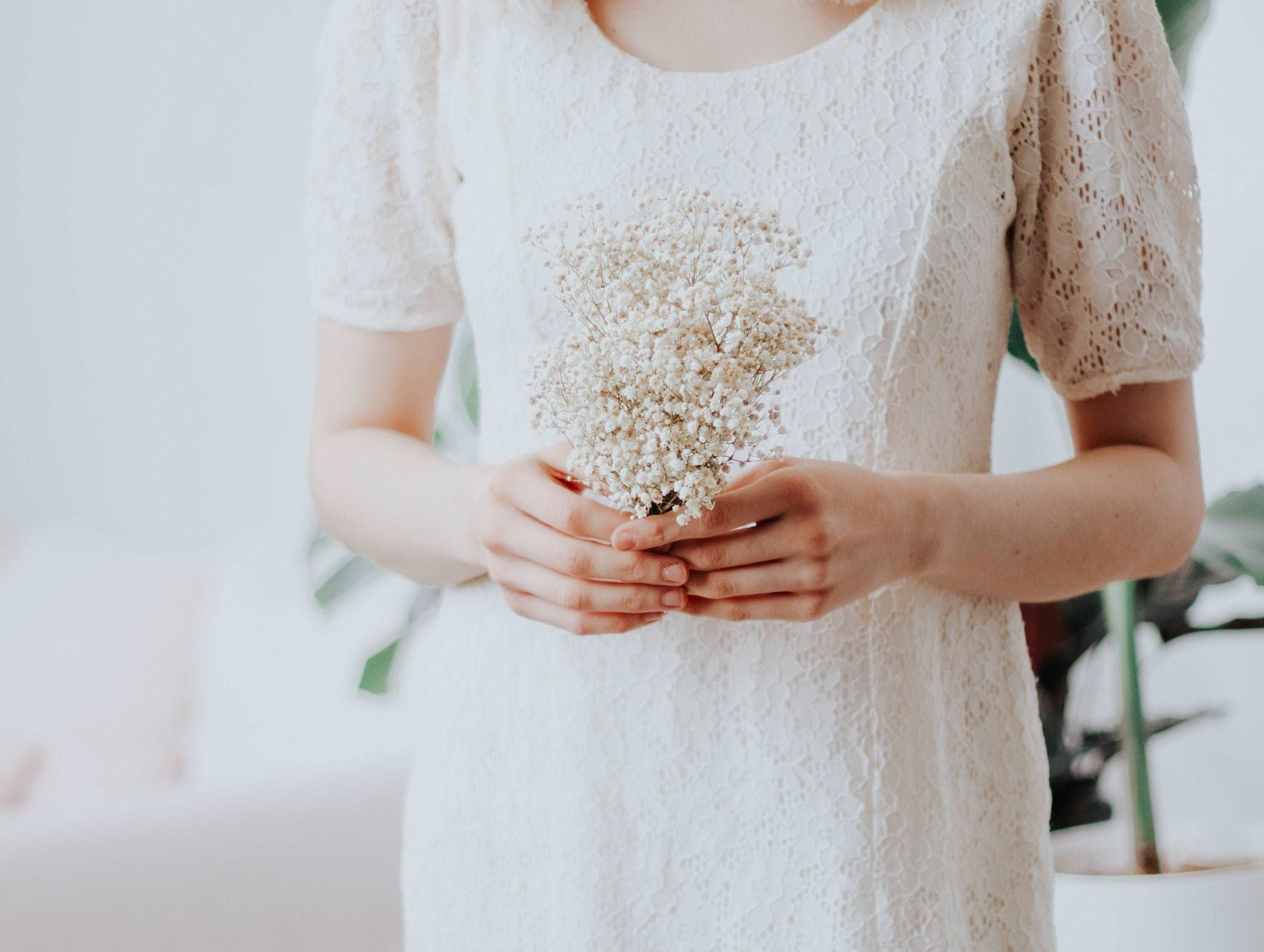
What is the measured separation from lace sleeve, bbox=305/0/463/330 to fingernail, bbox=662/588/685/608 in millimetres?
377

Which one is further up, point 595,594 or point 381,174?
point 381,174

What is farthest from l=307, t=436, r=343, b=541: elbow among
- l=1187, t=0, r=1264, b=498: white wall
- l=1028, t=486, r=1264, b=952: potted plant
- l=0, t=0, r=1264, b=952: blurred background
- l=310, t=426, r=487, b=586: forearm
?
l=1187, t=0, r=1264, b=498: white wall

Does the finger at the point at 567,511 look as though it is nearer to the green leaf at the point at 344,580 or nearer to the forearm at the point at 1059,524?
the forearm at the point at 1059,524

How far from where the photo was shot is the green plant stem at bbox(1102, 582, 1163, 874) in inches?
59.3

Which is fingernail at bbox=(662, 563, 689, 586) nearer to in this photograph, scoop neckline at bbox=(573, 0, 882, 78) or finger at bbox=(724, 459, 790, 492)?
finger at bbox=(724, 459, 790, 492)

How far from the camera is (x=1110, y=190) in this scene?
31.2 inches

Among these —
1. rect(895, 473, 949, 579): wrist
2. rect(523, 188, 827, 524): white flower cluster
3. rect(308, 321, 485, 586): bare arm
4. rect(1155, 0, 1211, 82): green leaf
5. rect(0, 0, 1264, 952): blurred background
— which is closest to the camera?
rect(523, 188, 827, 524): white flower cluster

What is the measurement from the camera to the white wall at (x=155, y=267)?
9.35ft

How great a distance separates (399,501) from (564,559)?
233 millimetres

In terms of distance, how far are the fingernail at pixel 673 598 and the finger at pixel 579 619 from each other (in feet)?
0.09

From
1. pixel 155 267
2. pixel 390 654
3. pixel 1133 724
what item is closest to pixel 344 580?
pixel 390 654

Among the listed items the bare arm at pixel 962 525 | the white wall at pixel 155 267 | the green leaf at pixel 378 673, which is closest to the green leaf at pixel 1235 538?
the bare arm at pixel 962 525

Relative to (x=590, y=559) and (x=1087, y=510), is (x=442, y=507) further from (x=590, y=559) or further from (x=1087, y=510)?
(x=1087, y=510)

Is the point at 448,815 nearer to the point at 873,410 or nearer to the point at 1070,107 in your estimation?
the point at 873,410
